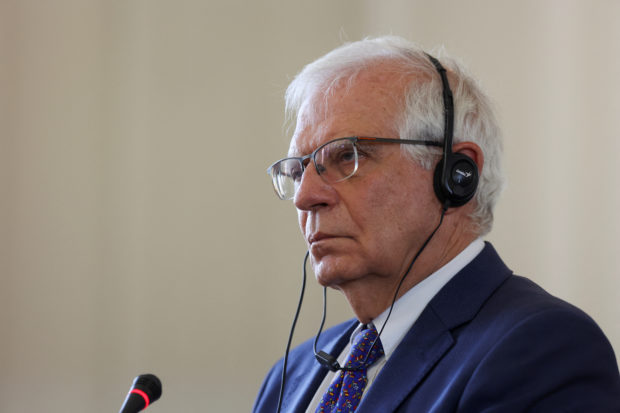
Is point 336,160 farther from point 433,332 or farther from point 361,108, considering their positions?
point 433,332

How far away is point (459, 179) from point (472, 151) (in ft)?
0.34

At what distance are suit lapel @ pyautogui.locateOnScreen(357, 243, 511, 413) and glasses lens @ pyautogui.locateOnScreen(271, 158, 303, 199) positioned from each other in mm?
431

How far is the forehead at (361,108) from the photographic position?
1308 millimetres

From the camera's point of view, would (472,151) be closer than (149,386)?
No

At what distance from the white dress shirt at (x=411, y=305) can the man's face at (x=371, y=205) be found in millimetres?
57

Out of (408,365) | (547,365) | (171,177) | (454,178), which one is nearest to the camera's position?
(547,365)

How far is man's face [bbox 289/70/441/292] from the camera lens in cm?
128

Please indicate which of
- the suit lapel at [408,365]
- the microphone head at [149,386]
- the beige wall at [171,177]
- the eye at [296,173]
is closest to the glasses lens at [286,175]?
the eye at [296,173]

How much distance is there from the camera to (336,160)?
133 centimetres

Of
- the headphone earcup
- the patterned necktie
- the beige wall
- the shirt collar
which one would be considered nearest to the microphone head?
the patterned necktie

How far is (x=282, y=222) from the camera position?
248 cm

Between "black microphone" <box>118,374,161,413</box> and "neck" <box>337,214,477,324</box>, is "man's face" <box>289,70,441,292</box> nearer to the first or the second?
"neck" <box>337,214,477,324</box>

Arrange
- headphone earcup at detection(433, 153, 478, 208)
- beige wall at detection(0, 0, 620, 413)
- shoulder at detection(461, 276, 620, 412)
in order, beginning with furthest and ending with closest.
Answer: beige wall at detection(0, 0, 620, 413) → headphone earcup at detection(433, 153, 478, 208) → shoulder at detection(461, 276, 620, 412)

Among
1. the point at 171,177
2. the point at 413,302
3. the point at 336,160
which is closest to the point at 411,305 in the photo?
the point at 413,302
